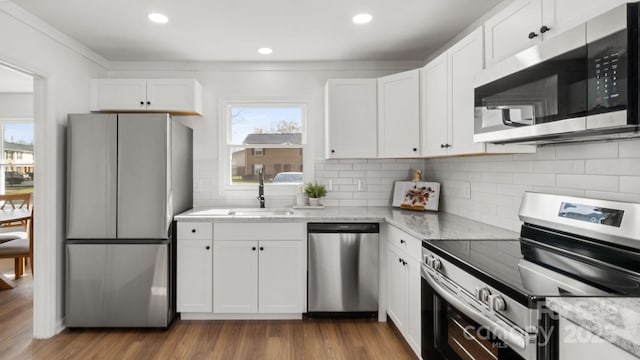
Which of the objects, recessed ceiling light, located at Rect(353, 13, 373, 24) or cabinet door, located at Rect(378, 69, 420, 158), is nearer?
recessed ceiling light, located at Rect(353, 13, 373, 24)

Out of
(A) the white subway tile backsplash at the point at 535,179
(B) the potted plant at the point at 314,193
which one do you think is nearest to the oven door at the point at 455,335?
(A) the white subway tile backsplash at the point at 535,179

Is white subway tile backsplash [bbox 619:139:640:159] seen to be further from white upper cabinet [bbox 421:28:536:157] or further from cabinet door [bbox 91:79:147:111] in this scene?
cabinet door [bbox 91:79:147:111]

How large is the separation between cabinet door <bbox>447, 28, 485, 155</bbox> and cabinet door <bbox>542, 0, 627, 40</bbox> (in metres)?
0.53

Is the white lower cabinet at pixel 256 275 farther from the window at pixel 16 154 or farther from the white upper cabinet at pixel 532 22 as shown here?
the window at pixel 16 154

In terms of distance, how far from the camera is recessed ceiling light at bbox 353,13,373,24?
2.62 metres

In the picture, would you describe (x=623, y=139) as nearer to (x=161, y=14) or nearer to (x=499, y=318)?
(x=499, y=318)

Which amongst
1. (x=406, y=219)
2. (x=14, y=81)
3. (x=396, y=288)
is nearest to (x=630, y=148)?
(x=406, y=219)

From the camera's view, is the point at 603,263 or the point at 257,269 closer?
the point at 603,263

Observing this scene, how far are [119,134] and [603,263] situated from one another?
3.20 metres

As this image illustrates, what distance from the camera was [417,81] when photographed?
302 centimetres

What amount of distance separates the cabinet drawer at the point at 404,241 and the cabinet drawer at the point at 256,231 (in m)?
0.76

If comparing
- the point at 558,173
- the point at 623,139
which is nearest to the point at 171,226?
the point at 558,173

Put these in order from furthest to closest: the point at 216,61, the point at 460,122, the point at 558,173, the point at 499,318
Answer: the point at 216,61, the point at 460,122, the point at 558,173, the point at 499,318

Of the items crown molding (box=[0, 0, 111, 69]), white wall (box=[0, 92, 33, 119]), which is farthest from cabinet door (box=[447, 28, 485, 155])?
white wall (box=[0, 92, 33, 119])
